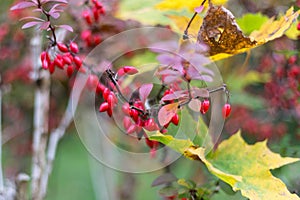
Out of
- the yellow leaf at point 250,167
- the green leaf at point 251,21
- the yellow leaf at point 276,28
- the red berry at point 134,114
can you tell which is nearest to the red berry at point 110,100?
the red berry at point 134,114

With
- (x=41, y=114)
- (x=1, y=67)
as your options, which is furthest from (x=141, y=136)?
(x=1, y=67)

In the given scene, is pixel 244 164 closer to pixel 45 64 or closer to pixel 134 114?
pixel 134 114

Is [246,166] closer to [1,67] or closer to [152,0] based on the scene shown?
[152,0]

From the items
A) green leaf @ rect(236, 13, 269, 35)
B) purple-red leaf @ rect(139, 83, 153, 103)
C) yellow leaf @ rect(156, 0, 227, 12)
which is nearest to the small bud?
purple-red leaf @ rect(139, 83, 153, 103)

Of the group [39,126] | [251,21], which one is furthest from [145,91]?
[39,126]

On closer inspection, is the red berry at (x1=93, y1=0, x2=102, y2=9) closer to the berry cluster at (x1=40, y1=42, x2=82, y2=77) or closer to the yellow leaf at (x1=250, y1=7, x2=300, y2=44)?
the berry cluster at (x1=40, y1=42, x2=82, y2=77)
